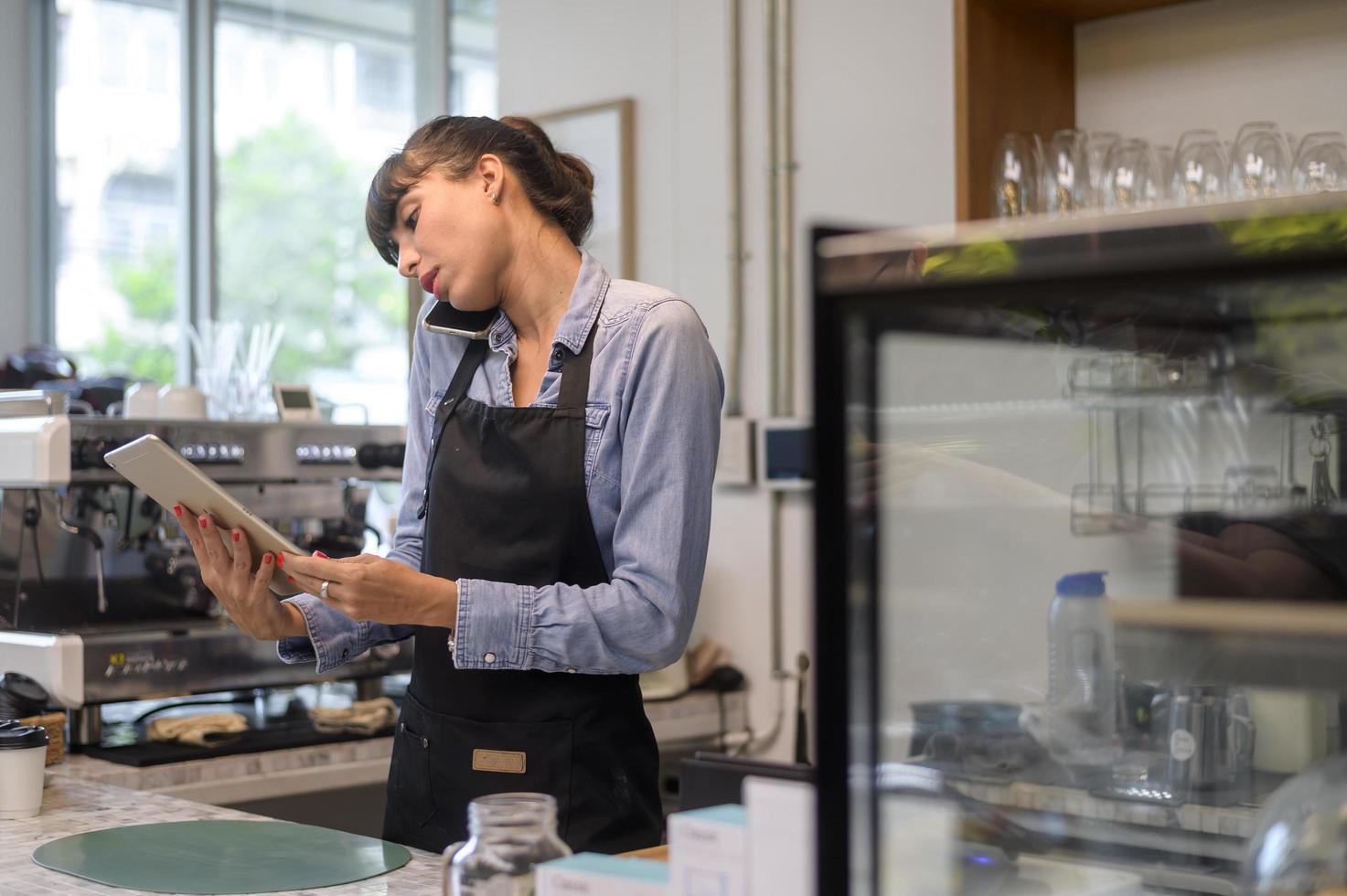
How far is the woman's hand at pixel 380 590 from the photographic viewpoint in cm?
145

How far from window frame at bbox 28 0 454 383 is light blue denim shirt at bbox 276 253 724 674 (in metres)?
3.04

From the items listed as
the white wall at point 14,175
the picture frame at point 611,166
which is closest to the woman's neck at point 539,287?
the picture frame at point 611,166

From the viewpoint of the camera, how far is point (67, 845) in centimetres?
153

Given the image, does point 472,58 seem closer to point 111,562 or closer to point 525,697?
point 111,562

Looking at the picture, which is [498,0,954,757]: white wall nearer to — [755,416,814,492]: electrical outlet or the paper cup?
[755,416,814,492]: electrical outlet

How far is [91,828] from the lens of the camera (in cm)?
164

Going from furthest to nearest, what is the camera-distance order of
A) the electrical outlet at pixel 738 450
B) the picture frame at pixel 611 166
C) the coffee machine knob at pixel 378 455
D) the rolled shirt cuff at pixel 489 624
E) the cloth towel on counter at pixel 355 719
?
the picture frame at pixel 611 166
the electrical outlet at pixel 738 450
the coffee machine knob at pixel 378 455
the cloth towel on counter at pixel 355 719
the rolled shirt cuff at pixel 489 624

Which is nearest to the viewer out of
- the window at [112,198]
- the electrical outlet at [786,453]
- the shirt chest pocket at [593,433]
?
the shirt chest pocket at [593,433]

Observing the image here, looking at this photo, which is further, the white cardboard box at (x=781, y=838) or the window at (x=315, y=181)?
the window at (x=315, y=181)

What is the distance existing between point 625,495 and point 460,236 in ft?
1.16

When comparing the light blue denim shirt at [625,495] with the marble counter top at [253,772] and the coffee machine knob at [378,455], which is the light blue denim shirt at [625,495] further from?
the coffee machine knob at [378,455]

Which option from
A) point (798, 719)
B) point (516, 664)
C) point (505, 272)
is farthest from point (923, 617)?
point (798, 719)

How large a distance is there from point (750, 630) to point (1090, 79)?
4.31ft

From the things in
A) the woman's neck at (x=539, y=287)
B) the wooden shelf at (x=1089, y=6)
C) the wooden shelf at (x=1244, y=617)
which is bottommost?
the wooden shelf at (x=1244, y=617)
